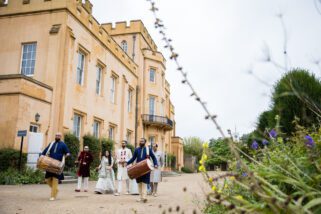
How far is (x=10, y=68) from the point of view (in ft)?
60.5

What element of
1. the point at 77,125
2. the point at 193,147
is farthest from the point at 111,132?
the point at 193,147

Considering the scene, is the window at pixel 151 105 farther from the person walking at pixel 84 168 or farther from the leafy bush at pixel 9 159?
the person walking at pixel 84 168

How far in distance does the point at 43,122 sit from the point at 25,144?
158cm

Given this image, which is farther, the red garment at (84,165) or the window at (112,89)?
the window at (112,89)

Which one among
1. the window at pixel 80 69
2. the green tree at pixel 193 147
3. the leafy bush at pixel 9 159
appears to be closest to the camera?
the leafy bush at pixel 9 159

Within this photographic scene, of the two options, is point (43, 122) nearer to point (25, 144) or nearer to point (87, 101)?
point (25, 144)

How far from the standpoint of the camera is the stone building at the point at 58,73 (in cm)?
1489

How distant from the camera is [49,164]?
868 cm

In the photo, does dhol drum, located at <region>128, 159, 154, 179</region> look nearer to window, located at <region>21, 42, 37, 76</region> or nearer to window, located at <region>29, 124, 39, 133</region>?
window, located at <region>29, 124, 39, 133</region>

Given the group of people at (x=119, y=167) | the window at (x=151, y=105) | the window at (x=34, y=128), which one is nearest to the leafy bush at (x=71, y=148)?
the window at (x=34, y=128)

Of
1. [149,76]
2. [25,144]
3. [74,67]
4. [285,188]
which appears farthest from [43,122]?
[149,76]

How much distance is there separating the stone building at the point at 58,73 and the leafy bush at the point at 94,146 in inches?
20.5

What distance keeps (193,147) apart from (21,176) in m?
49.3

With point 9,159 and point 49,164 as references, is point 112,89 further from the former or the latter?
point 49,164
